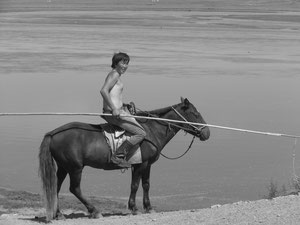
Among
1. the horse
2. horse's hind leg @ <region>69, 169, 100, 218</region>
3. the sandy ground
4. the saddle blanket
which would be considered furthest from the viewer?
the saddle blanket

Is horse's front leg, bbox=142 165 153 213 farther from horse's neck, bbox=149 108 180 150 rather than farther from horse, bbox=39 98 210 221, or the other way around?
horse's neck, bbox=149 108 180 150

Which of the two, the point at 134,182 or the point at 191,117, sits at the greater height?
the point at 191,117

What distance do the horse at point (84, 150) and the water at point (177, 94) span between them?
245 centimetres

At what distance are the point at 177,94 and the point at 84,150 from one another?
1346 centimetres

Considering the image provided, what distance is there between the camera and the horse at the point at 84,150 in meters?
10.3

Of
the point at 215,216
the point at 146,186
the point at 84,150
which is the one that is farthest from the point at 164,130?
the point at 215,216

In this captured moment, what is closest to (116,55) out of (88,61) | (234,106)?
(234,106)

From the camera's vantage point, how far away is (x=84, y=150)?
10.4 metres

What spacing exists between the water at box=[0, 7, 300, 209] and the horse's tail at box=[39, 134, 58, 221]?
322 cm

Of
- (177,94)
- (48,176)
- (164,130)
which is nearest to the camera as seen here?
(48,176)

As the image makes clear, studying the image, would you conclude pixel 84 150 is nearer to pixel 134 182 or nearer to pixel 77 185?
pixel 77 185

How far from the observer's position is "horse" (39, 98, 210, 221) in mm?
10320

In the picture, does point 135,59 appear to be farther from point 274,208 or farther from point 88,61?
point 274,208

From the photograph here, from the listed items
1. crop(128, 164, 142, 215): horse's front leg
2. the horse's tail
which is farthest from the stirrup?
the horse's tail
